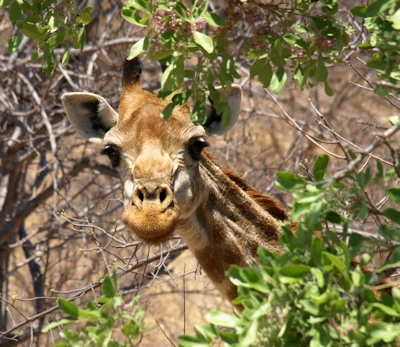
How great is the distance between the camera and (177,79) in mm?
3713

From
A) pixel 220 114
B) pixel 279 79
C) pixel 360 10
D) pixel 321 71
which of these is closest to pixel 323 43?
pixel 321 71

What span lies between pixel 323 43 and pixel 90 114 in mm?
2339

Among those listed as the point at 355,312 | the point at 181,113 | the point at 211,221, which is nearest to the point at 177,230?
the point at 211,221

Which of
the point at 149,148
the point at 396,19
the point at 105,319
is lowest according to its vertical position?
the point at 149,148

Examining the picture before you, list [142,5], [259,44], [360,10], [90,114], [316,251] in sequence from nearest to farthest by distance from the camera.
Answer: [316,251] → [360,10] → [142,5] → [259,44] → [90,114]

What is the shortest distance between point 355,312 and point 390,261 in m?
0.32

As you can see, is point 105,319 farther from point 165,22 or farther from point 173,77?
point 165,22

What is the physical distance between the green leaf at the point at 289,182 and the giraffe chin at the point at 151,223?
5.82 feet

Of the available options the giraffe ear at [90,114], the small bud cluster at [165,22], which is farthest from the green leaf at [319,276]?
the giraffe ear at [90,114]

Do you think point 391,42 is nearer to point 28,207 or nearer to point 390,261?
point 390,261

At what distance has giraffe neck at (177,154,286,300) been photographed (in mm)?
5195

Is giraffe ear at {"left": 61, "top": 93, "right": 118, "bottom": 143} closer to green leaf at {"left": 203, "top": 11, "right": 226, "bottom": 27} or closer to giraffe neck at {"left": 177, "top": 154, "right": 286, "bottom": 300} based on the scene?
giraffe neck at {"left": 177, "top": 154, "right": 286, "bottom": 300}

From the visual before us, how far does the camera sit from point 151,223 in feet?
15.4

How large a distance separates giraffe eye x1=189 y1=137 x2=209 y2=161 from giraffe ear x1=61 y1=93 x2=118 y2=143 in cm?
78
